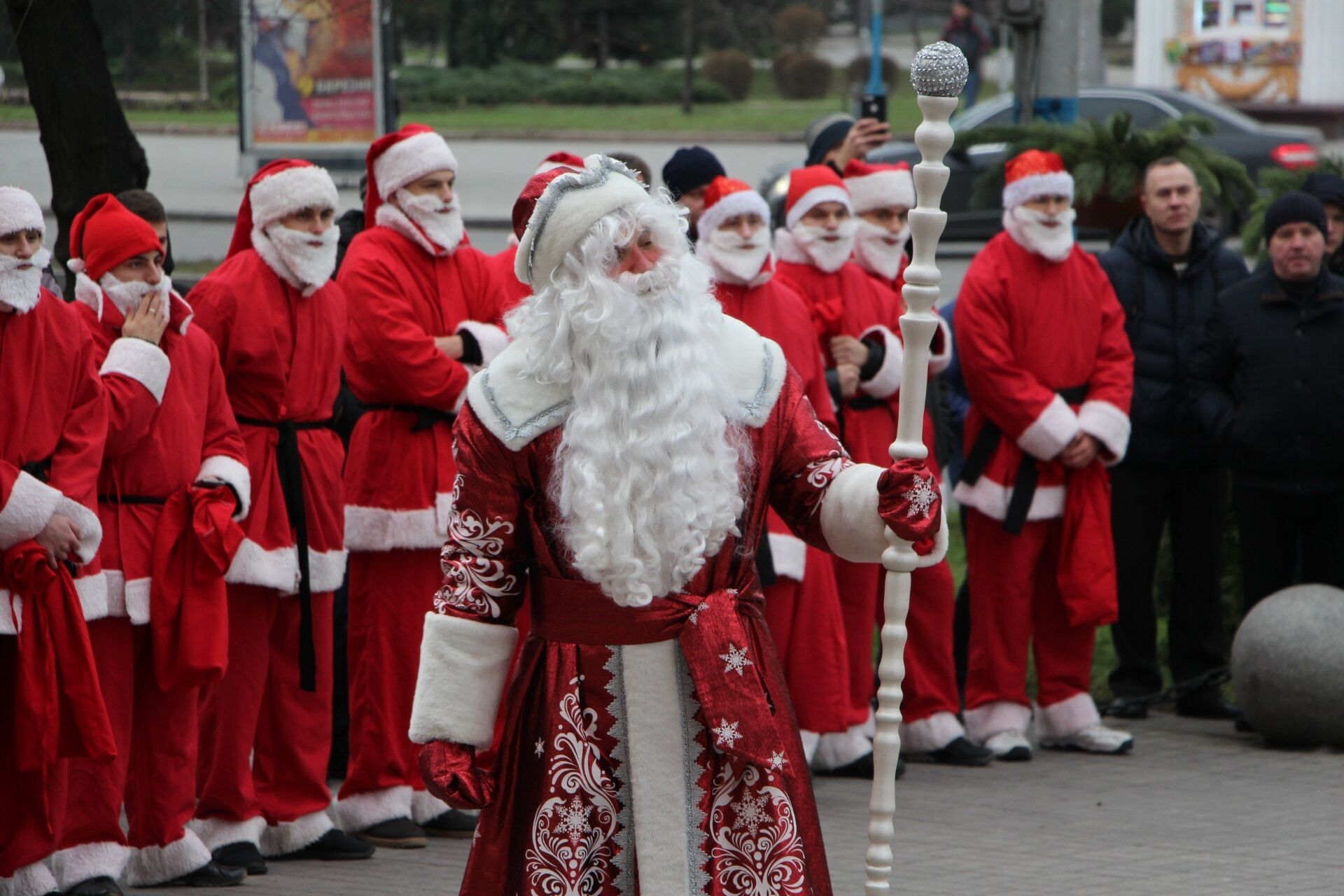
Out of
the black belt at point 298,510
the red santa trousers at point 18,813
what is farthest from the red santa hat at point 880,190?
the red santa trousers at point 18,813

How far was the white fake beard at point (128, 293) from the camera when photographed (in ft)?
20.1

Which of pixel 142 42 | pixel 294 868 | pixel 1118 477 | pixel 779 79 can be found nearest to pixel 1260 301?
pixel 1118 477

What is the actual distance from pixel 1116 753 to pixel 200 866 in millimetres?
4010

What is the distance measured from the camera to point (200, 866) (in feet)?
20.5

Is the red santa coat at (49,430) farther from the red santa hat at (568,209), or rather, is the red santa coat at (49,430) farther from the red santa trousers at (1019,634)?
the red santa trousers at (1019,634)

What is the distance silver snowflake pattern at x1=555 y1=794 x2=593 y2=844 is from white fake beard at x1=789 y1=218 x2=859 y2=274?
14.6ft

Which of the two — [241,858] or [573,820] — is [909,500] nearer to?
[573,820]

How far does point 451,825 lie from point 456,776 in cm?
322

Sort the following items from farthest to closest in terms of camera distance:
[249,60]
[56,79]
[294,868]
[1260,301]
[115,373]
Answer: [249,60]
[1260,301]
[56,79]
[294,868]
[115,373]

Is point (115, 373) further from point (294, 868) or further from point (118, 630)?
point (294, 868)

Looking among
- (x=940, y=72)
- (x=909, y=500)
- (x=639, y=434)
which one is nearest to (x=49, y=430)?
(x=639, y=434)

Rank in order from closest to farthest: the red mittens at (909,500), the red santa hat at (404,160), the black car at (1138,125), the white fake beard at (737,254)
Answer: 1. the red mittens at (909,500)
2. the red santa hat at (404,160)
3. the white fake beard at (737,254)
4. the black car at (1138,125)

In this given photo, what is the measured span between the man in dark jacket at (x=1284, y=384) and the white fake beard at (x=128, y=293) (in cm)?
469

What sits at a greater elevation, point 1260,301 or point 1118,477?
point 1260,301
